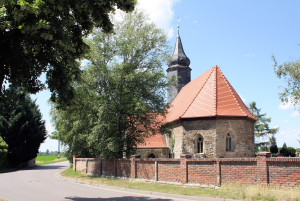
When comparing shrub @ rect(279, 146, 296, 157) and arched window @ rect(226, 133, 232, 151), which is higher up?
arched window @ rect(226, 133, 232, 151)

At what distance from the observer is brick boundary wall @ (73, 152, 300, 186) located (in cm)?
1080

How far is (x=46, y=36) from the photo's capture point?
7.68 meters

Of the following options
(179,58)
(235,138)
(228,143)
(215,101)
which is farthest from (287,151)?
(215,101)

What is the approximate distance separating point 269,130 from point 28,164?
38.0 metres

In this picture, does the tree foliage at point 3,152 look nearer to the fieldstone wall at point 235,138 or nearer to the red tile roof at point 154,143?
the red tile roof at point 154,143

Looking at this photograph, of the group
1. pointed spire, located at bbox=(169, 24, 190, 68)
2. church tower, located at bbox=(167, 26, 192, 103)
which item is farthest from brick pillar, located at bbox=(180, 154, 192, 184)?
pointed spire, located at bbox=(169, 24, 190, 68)

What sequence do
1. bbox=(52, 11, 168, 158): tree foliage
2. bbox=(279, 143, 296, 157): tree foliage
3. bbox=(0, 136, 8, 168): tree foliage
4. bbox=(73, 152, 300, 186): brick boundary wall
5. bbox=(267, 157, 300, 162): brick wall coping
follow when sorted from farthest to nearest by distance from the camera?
bbox=(279, 143, 296, 157): tree foliage → bbox=(0, 136, 8, 168): tree foliage → bbox=(52, 11, 168, 158): tree foliage → bbox=(73, 152, 300, 186): brick boundary wall → bbox=(267, 157, 300, 162): brick wall coping

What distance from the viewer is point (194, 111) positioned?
813 inches

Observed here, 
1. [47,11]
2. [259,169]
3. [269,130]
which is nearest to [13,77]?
[47,11]

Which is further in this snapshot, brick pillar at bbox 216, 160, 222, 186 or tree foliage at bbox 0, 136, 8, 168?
tree foliage at bbox 0, 136, 8, 168

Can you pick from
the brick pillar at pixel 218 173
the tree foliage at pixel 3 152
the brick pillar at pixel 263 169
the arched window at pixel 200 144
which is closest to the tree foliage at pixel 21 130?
the tree foliage at pixel 3 152

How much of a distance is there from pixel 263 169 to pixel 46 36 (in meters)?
10.1

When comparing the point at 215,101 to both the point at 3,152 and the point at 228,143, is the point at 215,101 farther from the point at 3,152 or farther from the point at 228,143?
the point at 3,152

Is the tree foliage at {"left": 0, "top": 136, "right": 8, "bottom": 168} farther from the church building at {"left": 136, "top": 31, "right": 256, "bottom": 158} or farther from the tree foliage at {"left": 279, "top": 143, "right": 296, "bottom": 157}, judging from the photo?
the tree foliage at {"left": 279, "top": 143, "right": 296, "bottom": 157}
